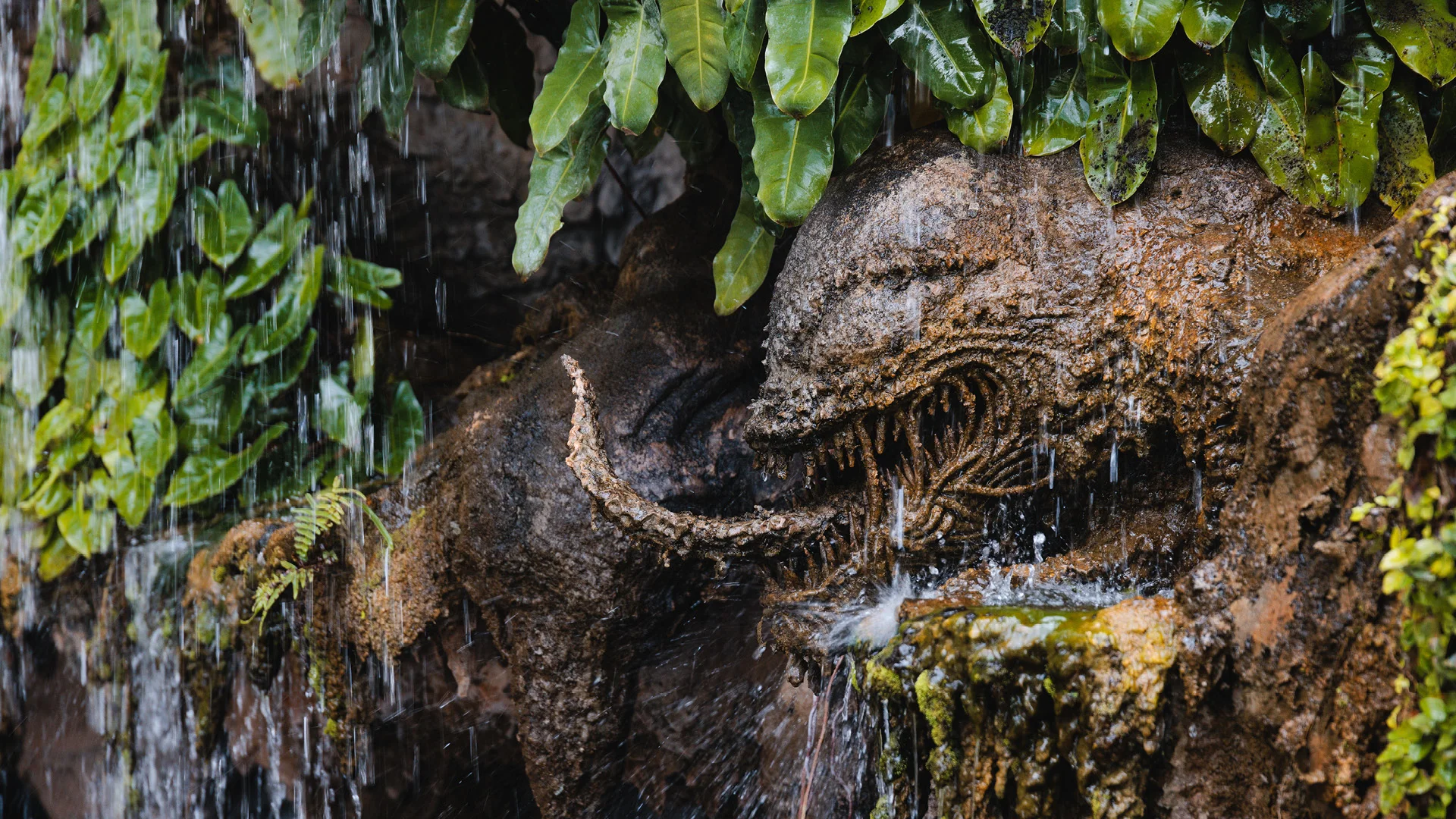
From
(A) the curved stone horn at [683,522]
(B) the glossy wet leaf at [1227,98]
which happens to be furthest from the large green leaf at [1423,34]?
(A) the curved stone horn at [683,522]

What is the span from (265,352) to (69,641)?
1620mm

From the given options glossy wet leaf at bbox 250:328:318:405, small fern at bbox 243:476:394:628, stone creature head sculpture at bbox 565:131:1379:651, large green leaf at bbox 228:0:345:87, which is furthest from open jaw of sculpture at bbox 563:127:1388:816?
glossy wet leaf at bbox 250:328:318:405

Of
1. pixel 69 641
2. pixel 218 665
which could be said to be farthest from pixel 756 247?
pixel 69 641

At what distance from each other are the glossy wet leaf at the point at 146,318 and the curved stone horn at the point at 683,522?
2741mm

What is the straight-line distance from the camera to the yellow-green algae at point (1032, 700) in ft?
6.79

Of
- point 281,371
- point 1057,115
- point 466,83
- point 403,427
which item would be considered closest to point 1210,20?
point 1057,115

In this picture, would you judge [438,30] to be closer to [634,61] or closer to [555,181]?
[555,181]

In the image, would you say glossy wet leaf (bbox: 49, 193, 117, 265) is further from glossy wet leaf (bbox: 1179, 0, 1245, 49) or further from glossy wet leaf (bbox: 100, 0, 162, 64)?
glossy wet leaf (bbox: 1179, 0, 1245, 49)

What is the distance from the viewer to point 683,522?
284cm

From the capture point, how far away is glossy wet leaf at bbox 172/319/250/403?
4617 millimetres

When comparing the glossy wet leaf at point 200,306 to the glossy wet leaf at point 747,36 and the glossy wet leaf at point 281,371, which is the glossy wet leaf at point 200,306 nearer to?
the glossy wet leaf at point 281,371

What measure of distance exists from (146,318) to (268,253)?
0.63 metres

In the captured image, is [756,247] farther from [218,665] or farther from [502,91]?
[218,665]

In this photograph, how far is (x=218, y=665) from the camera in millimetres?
4250
